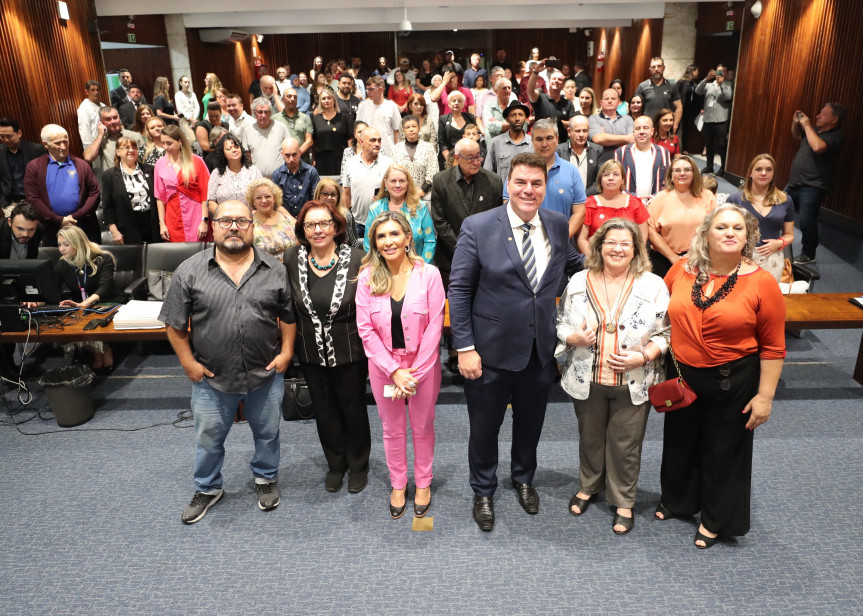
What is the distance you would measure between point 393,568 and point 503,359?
A: 3.57 ft

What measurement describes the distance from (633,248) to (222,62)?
14.9 meters

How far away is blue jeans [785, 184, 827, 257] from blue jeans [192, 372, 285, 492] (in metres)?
5.80

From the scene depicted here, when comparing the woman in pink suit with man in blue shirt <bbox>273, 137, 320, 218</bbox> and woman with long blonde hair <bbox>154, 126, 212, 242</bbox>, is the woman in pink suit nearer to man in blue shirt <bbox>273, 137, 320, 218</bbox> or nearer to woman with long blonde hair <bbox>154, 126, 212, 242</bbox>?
man in blue shirt <bbox>273, 137, 320, 218</bbox>

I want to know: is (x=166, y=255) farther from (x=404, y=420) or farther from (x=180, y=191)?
(x=404, y=420)

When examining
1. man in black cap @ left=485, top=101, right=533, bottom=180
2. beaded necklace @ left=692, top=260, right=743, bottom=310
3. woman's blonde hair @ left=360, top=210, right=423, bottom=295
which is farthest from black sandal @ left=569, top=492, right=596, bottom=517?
man in black cap @ left=485, top=101, right=533, bottom=180

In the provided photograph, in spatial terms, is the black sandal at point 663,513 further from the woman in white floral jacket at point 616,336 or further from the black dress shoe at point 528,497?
the black dress shoe at point 528,497

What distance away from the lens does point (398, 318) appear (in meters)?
2.93

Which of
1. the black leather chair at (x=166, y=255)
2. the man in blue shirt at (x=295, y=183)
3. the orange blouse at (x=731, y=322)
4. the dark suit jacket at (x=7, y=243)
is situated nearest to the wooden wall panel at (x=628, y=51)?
the man in blue shirt at (x=295, y=183)

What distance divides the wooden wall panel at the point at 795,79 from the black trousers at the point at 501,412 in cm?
559

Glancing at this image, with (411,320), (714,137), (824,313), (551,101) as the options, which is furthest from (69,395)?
(714,137)

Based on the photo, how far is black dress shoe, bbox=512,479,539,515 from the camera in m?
3.23

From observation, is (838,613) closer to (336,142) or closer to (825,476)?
(825,476)

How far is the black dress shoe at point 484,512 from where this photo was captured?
3.12 meters

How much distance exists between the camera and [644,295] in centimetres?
279
